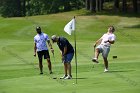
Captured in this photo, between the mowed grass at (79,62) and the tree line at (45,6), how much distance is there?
37.1ft

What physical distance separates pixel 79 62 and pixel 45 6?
56.2m

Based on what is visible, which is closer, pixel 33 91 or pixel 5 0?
pixel 33 91

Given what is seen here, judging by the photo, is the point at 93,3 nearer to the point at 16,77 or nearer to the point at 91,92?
the point at 16,77

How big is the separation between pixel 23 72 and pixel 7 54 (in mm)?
10188

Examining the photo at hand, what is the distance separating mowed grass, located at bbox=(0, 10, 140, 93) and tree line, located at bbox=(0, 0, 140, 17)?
11.3 m

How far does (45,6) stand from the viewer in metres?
84.2

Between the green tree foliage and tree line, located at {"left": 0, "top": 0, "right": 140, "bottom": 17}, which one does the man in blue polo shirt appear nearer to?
tree line, located at {"left": 0, "top": 0, "right": 140, "bottom": 17}

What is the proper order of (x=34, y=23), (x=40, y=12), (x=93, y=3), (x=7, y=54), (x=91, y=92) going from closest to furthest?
(x=91, y=92) → (x=7, y=54) → (x=34, y=23) → (x=93, y=3) → (x=40, y=12)

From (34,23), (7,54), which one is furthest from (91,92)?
(34,23)

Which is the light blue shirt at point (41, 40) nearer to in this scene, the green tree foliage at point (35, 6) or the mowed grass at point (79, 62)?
the mowed grass at point (79, 62)

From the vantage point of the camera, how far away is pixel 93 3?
238 ft

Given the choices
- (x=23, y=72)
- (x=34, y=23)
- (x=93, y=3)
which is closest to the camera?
(x=23, y=72)

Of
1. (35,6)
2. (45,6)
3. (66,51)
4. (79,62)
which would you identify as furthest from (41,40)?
(35,6)

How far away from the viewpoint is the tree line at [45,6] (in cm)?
7328
